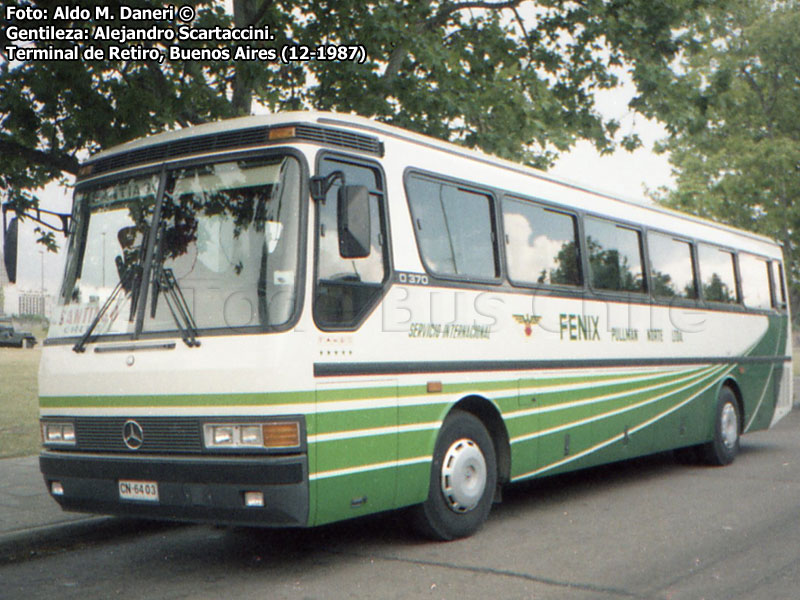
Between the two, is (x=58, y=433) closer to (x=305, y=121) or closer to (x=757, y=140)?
(x=305, y=121)

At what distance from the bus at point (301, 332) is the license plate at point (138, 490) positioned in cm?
1

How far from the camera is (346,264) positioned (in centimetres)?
670

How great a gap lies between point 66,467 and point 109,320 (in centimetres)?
108

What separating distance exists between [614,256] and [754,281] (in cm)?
461

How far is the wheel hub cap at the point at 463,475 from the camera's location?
24.6 feet

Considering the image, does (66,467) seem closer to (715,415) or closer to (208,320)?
(208,320)

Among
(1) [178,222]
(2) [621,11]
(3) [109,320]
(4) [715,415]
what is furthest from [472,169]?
(2) [621,11]

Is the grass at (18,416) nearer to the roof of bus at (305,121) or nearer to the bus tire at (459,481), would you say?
the roof of bus at (305,121)

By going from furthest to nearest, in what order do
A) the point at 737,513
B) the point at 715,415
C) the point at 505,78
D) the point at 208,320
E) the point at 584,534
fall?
the point at 505,78, the point at 715,415, the point at 737,513, the point at 584,534, the point at 208,320

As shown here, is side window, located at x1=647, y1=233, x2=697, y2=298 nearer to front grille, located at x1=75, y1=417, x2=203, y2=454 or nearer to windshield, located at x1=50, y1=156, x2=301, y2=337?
windshield, located at x1=50, y1=156, x2=301, y2=337

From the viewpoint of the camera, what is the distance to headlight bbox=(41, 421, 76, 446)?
6.91 metres

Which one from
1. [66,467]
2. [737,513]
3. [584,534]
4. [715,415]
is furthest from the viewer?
[715,415]

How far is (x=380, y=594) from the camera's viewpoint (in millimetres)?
6039

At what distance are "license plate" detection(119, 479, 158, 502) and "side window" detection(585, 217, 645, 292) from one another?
516 centimetres
